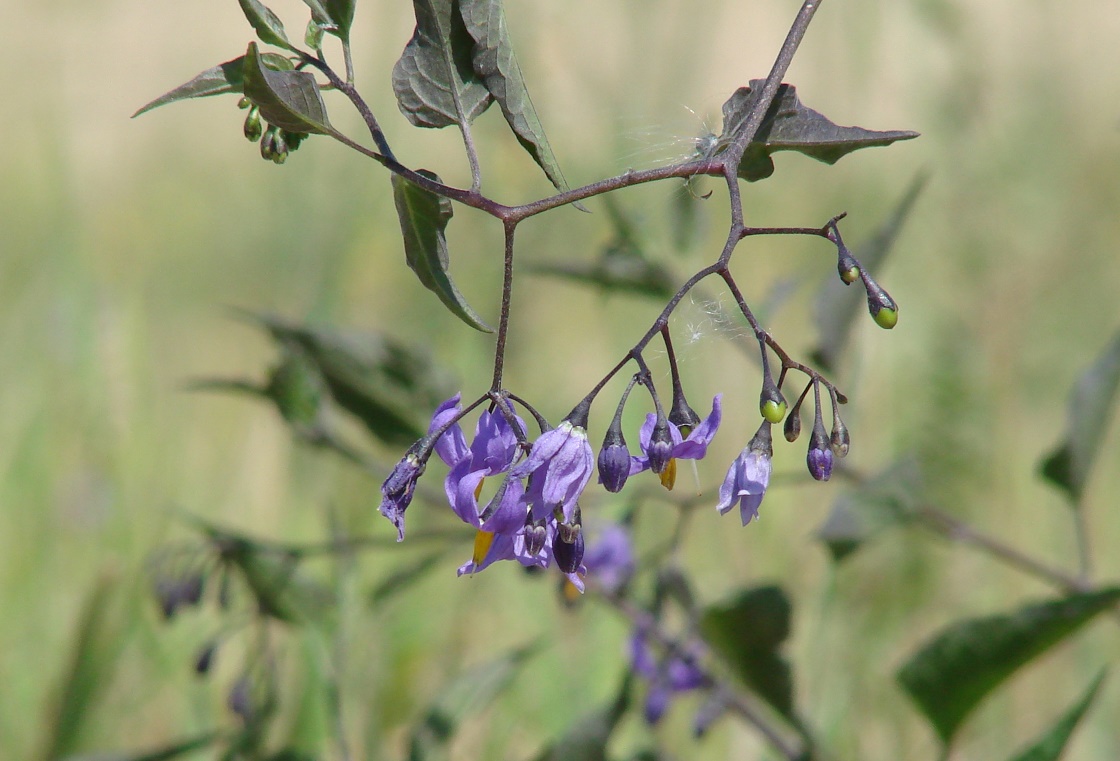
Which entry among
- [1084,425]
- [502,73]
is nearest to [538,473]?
[502,73]

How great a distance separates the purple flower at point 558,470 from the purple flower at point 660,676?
2.86 ft

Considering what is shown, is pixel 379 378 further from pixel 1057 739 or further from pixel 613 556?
pixel 1057 739

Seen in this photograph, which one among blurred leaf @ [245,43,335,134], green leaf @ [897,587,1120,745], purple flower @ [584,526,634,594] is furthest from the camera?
purple flower @ [584,526,634,594]

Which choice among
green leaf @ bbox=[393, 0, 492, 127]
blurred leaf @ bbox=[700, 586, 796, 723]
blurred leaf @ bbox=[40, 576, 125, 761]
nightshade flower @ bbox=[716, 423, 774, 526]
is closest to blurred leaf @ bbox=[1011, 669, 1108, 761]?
blurred leaf @ bbox=[700, 586, 796, 723]

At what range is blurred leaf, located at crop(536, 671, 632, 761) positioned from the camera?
4.65 ft

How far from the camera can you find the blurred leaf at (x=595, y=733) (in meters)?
1.42

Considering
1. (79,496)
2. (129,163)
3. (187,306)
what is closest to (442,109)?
(79,496)

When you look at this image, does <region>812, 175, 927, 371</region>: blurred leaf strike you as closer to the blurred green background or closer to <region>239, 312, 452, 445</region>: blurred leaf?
the blurred green background

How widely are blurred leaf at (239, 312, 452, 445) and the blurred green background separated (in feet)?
0.79

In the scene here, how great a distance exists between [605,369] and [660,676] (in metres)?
1.57

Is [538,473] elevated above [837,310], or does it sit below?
above

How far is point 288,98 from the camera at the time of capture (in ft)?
2.44

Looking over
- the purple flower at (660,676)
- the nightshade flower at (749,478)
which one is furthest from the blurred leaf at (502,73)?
the purple flower at (660,676)

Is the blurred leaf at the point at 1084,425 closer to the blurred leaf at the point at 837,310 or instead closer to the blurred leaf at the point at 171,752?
the blurred leaf at the point at 837,310
